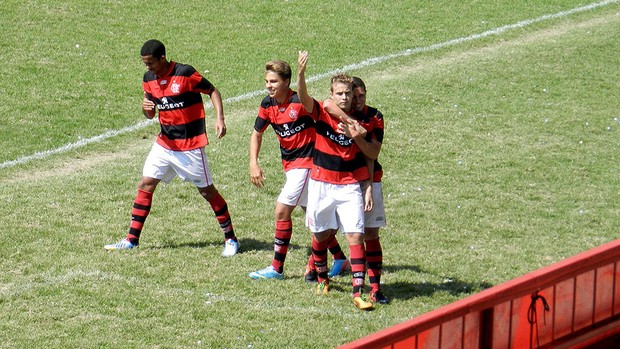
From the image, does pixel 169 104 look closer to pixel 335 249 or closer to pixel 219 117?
pixel 219 117

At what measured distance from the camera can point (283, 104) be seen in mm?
11102

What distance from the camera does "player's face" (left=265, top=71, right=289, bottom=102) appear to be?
35.5 ft

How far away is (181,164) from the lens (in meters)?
11.9

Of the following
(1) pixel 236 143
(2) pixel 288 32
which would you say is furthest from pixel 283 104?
(2) pixel 288 32

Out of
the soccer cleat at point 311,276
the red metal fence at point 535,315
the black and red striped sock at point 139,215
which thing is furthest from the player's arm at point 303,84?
the red metal fence at point 535,315

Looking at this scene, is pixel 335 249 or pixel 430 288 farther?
pixel 335 249

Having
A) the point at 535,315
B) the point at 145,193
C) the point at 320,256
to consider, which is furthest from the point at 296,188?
the point at 535,315

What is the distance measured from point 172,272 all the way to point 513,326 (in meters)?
4.10

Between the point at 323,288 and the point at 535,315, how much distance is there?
2753 millimetres

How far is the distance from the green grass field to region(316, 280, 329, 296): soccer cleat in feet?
0.30

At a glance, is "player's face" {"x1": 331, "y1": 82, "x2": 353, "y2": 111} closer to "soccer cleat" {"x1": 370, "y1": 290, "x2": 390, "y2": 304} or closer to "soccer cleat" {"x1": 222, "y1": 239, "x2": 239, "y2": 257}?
"soccer cleat" {"x1": 370, "y1": 290, "x2": 390, "y2": 304}

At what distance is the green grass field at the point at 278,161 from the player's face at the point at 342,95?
1.89 meters

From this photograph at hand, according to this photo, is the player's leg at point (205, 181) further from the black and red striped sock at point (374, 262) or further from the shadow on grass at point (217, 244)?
→ the black and red striped sock at point (374, 262)

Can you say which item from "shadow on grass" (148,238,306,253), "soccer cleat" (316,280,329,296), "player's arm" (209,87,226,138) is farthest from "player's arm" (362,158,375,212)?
"shadow on grass" (148,238,306,253)
